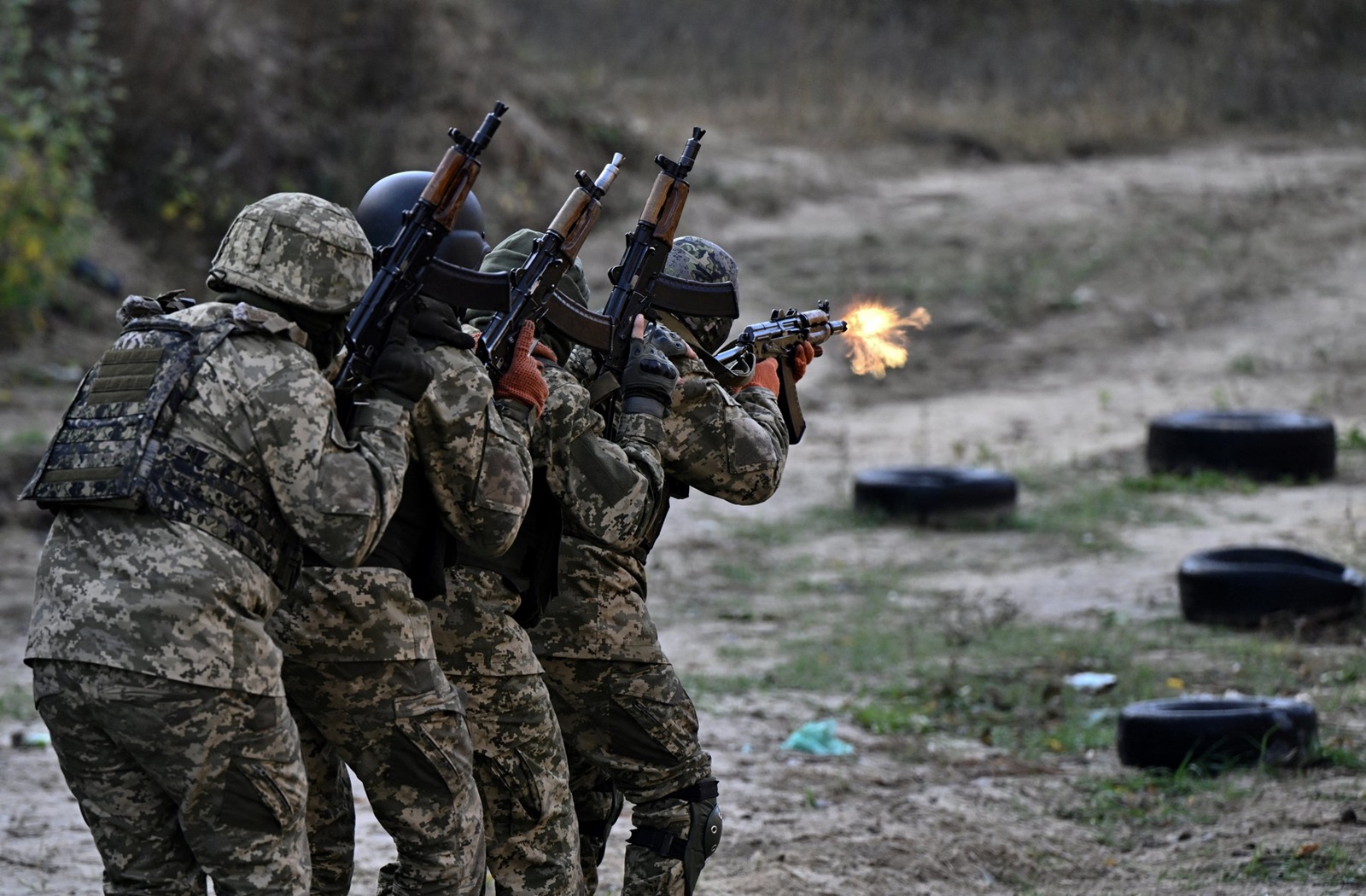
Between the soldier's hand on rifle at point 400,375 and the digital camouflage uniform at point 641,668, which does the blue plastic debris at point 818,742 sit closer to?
the digital camouflage uniform at point 641,668

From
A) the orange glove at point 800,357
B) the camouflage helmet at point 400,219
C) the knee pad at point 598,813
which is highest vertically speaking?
the camouflage helmet at point 400,219

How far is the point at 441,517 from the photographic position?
11.5 feet

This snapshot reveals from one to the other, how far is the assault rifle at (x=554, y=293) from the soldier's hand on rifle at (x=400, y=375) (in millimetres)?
357

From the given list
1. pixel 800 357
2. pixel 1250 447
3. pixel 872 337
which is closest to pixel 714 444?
pixel 800 357

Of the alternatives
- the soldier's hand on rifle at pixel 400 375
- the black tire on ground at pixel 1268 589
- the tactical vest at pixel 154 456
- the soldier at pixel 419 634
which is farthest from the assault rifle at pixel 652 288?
the black tire on ground at pixel 1268 589

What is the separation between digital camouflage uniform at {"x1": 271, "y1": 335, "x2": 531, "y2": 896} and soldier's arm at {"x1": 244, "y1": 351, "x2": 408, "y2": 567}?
0.26 m

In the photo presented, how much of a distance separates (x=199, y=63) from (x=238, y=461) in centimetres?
1438

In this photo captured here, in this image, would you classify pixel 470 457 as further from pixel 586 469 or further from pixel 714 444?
pixel 714 444

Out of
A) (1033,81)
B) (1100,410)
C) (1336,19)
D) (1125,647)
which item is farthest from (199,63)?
(1336,19)

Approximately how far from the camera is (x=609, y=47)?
2580 centimetres

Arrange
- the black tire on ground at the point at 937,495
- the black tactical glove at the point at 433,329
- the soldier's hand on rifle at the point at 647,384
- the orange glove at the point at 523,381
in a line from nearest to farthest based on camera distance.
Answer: the black tactical glove at the point at 433,329 < the orange glove at the point at 523,381 < the soldier's hand on rifle at the point at 647,384 < the black tire on ground at the point at 937,495

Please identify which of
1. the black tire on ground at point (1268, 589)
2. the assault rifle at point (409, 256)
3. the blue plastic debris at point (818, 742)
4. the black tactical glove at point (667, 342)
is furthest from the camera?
the black tire on ground at point (1268, 589)

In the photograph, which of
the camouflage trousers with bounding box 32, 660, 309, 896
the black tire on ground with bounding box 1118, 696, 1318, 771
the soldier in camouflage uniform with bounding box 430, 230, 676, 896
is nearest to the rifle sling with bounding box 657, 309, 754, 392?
the soldier in camouflage uniform with bounding box 430, 230, 676, 896

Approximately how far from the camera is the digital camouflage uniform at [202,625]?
9.64 ft
